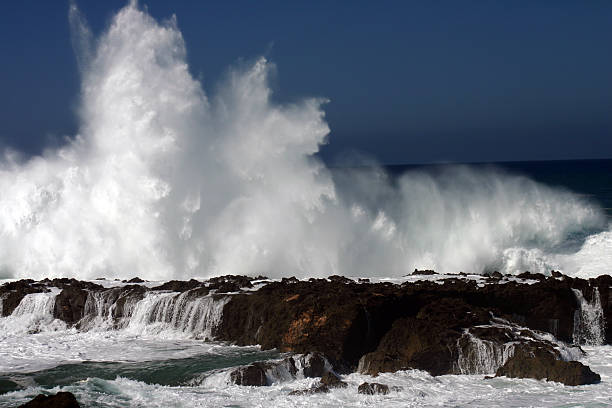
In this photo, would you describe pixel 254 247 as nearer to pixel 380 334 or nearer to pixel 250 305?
pixel 250 305

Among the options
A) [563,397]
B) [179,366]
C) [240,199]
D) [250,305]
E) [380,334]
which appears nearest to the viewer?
[563,397]

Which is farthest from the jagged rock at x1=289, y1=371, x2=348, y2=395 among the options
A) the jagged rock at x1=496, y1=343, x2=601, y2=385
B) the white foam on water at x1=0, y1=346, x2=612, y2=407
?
the jagged rock at x1=496, y1=343, x2=601, y2=385

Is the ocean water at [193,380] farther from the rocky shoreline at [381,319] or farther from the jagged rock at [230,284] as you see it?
the jagged rock at [230,284]

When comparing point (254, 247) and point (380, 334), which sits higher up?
→ point (254, 247)

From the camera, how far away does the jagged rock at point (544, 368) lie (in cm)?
1304

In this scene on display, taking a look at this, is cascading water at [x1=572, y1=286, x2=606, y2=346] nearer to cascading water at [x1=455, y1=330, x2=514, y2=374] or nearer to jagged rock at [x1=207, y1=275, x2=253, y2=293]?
cascading water at [x1=455, y1=330, x2=514, y2=374]

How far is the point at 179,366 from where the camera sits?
14227mm

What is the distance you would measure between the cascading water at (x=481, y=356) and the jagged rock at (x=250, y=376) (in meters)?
3.87

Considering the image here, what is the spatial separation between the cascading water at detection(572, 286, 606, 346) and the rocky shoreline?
0.08 feet

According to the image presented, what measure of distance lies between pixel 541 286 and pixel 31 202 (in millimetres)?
20588

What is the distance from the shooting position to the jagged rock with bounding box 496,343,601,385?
→ 13039 mm

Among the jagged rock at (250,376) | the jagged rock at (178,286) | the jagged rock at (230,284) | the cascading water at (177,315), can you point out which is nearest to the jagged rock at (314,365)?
the jagged rock at (250,376)

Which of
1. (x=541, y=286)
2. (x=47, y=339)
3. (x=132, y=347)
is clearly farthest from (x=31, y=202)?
(x=541, y=286)

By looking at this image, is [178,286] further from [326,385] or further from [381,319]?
[326,385]
